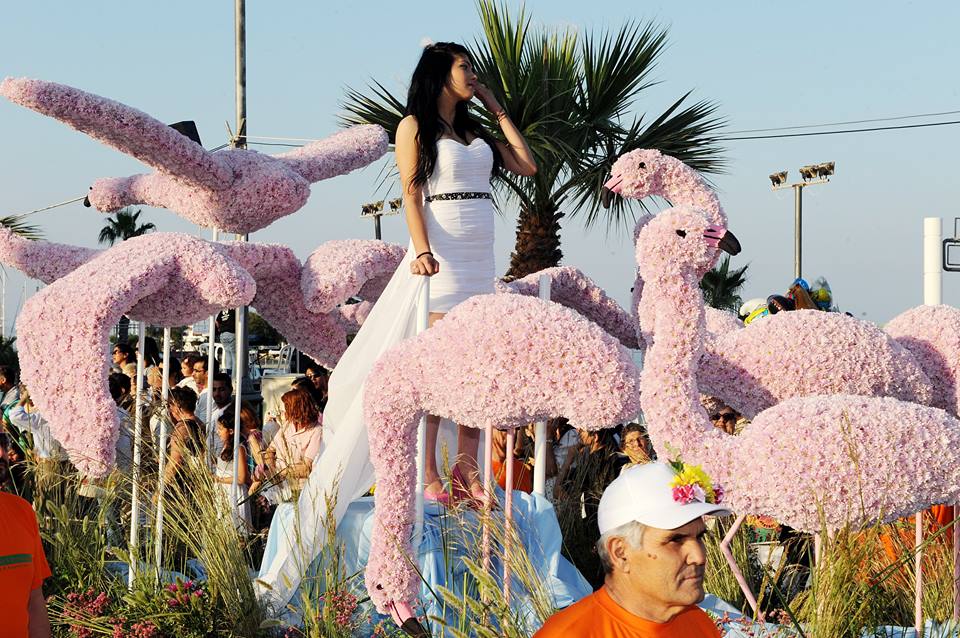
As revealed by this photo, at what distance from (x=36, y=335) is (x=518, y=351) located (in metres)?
2.15

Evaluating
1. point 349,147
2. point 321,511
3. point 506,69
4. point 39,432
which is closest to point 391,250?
point 349,147

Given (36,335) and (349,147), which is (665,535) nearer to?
(36,335)

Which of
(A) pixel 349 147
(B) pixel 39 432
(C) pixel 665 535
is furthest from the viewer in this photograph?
(B) pixel 39 432

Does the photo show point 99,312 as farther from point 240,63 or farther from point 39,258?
point 240,63

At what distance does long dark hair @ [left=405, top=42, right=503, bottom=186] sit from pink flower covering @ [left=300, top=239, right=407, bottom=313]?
69 cm

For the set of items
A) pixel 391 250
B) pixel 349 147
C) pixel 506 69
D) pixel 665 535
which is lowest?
pixel 665 535

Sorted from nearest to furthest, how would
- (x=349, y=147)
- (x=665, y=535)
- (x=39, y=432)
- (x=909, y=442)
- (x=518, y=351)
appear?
(x=665, y=535), (x=909, y=442), (x=518, y=351), (x=349, y=147), (x=39, y=432)

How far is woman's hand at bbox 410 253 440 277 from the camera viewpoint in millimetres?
4352

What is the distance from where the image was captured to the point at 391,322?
15.0 feet

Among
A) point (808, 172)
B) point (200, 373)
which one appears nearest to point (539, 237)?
point (200, 373)

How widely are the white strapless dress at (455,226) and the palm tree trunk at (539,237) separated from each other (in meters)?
6.49

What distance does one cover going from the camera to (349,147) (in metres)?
5.80

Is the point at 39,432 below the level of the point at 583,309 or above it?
below

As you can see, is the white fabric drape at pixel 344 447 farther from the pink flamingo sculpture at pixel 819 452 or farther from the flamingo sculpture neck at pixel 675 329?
the pink flamingo sculpture at pixel 819 452
